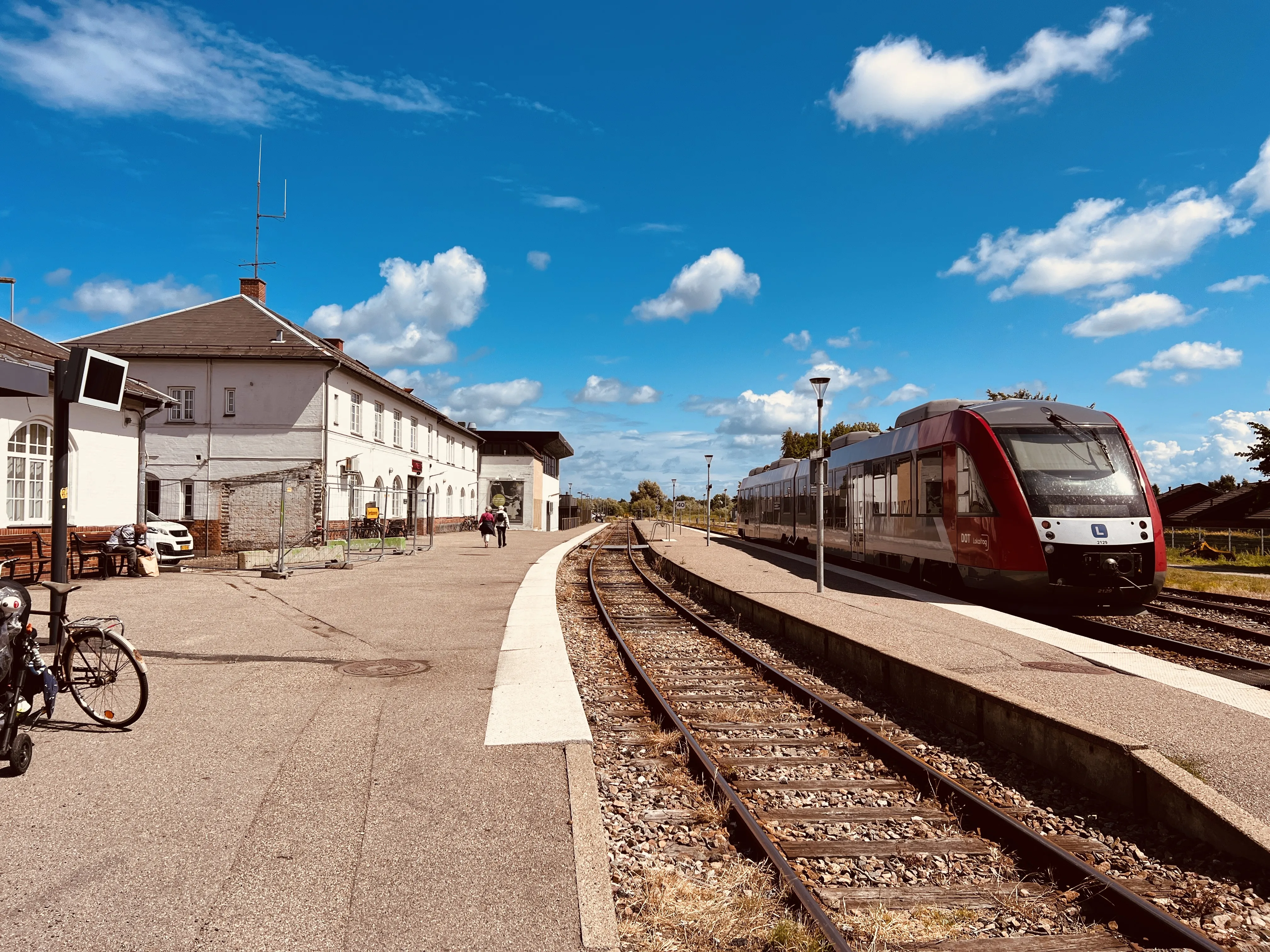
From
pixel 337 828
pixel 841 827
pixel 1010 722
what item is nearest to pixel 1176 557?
pixel 1010 722

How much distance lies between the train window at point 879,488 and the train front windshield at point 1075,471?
475 centimetres

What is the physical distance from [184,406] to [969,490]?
2635 cm

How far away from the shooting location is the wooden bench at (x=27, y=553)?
15.0 metres

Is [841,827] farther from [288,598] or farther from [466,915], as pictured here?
[288,598]

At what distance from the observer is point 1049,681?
24.9 ft

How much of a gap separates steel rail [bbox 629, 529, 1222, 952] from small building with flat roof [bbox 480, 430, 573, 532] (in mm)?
49263

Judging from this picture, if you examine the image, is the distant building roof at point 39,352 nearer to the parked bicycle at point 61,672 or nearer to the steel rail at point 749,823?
the parked bicycle at point 61,672

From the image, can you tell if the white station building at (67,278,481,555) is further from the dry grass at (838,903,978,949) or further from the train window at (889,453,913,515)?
the dry grass at (838,903,978,949)

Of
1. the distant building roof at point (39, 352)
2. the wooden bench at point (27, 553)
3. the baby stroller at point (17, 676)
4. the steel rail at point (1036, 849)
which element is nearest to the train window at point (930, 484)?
the steel rail at point (1036, 849)

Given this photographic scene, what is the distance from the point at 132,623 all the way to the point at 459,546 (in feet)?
68.9

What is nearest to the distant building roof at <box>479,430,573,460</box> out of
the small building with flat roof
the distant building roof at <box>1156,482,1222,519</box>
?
the small building with flat roof

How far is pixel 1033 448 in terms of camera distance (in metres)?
12.2

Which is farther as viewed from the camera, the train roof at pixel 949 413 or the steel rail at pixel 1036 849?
the train roof at pixel 949 413

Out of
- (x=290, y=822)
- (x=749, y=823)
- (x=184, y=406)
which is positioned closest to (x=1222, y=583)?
(x=749, y=823)
